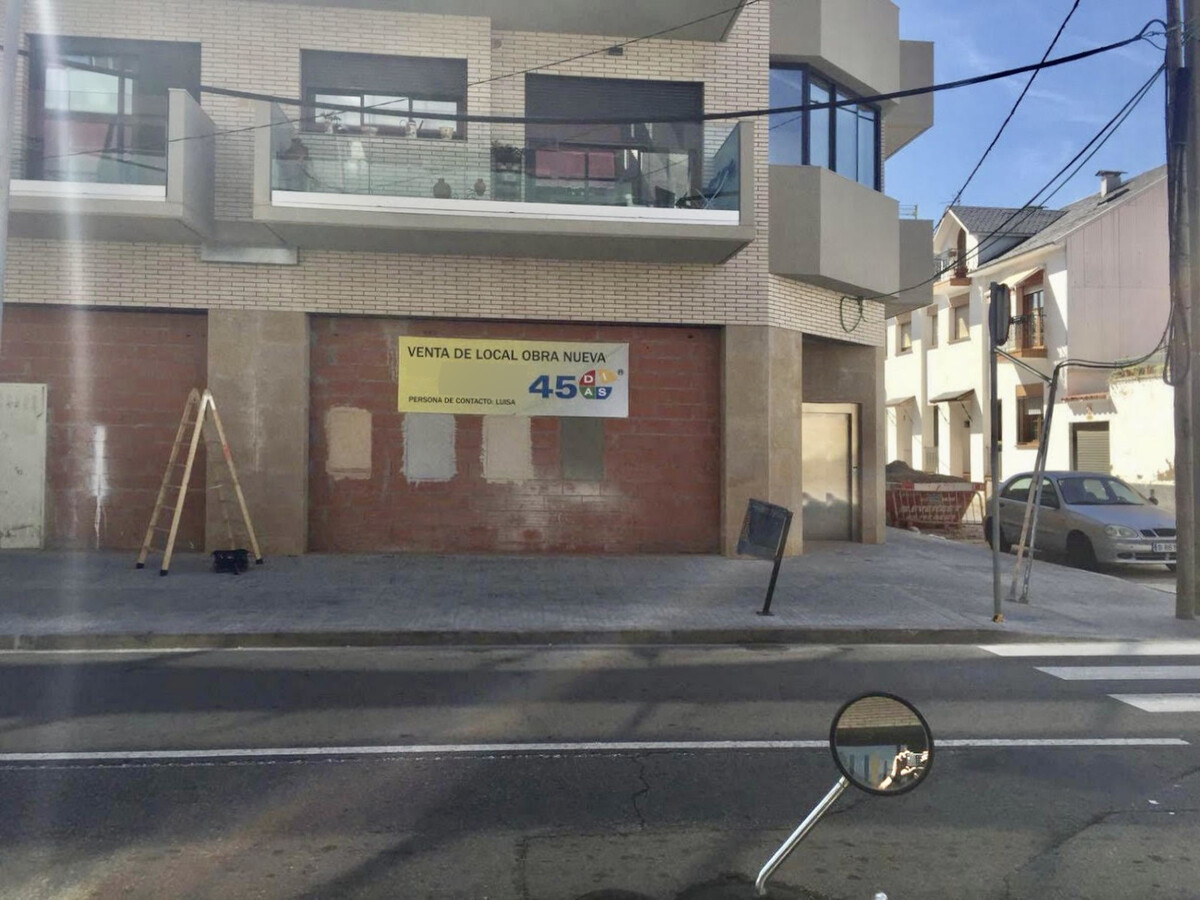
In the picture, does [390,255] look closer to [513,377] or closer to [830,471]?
[513,377]

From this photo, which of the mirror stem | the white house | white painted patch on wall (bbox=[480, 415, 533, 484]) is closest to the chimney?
the white house

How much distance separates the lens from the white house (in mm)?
26047

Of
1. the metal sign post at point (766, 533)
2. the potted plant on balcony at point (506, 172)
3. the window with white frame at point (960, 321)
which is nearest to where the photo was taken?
the metal sign post at point (766, 533)

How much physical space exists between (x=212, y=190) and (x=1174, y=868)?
43.2 feet

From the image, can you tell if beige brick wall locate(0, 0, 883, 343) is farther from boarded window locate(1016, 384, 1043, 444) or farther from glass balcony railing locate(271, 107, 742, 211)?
boarded window locate(1016, 384, 1043, 444)

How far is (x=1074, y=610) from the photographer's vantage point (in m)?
11.4

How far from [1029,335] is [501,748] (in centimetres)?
2897

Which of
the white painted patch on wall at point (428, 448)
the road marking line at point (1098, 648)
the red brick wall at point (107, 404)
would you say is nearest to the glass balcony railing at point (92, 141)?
the red brick wall at point (107, 404)

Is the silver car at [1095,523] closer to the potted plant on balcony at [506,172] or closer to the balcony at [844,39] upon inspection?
the balcony at [844,39]

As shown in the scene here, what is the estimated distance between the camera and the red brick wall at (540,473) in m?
14.8

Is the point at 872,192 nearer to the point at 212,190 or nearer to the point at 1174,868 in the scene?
the point at 212,190

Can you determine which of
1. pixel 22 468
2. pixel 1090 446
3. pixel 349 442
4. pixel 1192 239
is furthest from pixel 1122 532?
pixel 22 468

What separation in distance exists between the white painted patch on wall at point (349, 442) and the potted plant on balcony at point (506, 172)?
3631 mm

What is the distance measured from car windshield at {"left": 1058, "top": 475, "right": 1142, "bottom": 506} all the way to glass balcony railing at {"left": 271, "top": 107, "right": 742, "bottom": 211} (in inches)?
298
